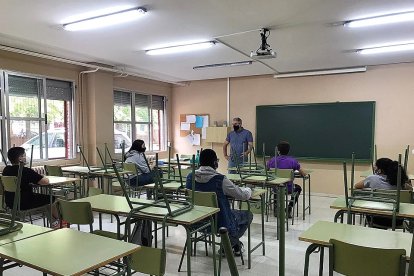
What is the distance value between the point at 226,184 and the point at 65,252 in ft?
5.07

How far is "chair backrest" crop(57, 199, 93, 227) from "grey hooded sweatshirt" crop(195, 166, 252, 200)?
3.25 feet

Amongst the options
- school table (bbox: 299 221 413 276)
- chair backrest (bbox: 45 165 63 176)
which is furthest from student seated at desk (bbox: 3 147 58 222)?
school table (bbox: 299 221 413 276)

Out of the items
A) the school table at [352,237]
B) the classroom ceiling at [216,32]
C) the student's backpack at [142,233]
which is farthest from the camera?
the classroom ceiling at [216,32]

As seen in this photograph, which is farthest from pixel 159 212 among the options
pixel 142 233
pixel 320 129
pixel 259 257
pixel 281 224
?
→ pixel 320 129

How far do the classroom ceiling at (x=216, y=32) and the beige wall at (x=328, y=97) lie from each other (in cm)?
45

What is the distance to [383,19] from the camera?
3.38m

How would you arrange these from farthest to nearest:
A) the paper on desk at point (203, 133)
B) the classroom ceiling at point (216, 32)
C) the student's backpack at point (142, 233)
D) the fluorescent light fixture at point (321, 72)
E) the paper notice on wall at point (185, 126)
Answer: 1. the paper notice on wall at point (185, 126)
2. the paper on desk at point (203, 133)
3. the fluorescent light fixture at point (321, 72)
4. the classroom ceiling at point (216, 32)
5. the student's backpack at point (142, 233)

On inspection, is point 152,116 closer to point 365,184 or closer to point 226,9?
point 226,9

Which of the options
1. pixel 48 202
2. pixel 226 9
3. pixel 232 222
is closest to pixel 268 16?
pixel 226 9

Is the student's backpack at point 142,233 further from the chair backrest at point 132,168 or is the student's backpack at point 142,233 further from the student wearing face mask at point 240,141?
the student wearing face mask at point 240,141

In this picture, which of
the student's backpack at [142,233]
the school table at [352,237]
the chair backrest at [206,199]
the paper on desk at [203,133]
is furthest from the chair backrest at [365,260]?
the paper on desk at [203,133]

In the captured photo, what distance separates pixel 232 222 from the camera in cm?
286

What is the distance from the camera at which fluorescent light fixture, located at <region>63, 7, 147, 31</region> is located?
10.6ft

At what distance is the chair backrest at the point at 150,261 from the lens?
1.95m
